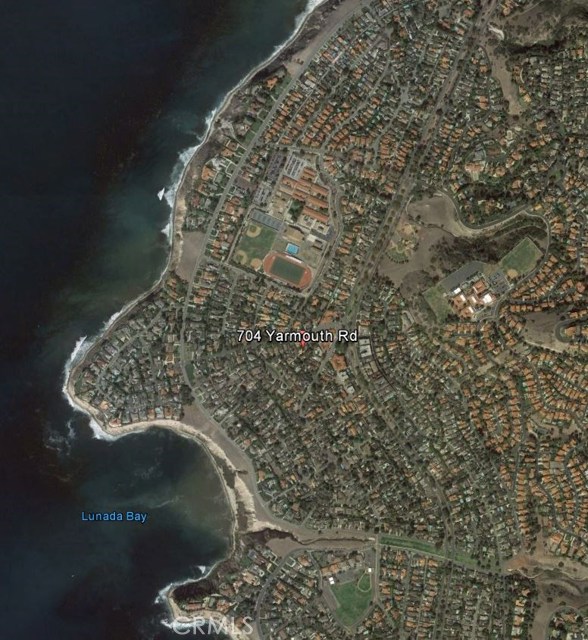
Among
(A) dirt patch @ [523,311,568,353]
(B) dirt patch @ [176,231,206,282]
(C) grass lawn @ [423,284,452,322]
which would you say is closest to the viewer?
(A) dirt patch @ [523,311,568,353]

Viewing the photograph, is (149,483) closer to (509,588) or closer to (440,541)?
(440,541)

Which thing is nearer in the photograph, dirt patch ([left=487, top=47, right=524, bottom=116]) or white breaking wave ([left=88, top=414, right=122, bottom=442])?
dirt patch ([left=487, top=47, right=524, bottom=116])

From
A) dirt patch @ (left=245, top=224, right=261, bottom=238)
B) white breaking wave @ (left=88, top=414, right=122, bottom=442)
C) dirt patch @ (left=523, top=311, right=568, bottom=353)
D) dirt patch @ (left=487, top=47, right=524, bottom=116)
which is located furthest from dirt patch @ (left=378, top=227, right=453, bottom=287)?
white breaking wave @ (left=88, top=414, right=122, bottom=442)
